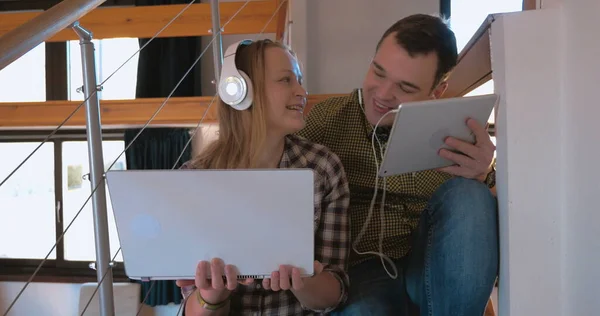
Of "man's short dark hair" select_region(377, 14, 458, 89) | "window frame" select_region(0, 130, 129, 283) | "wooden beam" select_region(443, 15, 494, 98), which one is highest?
"man's short dark hair" select_region(377, 14, 458, 89)

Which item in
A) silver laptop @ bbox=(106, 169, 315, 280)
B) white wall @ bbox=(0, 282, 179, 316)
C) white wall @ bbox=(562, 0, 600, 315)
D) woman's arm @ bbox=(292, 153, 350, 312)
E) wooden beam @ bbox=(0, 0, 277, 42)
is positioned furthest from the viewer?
white wall @ bbox=(0, 282, 179, 316)

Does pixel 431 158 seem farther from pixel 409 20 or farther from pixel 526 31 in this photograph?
pixel 409 20

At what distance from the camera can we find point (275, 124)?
3.47 feet

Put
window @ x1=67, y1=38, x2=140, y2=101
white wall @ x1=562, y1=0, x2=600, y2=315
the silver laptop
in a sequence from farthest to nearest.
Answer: window @ x1=67, y1=38, x2=140, y2=101 → the silver laptop → white wall @ x1=562, y1=0, x2=600, y2=315

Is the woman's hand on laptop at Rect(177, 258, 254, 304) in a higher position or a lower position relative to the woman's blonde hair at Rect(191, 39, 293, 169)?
lower

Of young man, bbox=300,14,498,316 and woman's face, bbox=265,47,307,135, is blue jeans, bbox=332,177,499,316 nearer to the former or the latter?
young man, bbox=300,14,498,316

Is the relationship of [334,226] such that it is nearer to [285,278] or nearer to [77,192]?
[285,278]

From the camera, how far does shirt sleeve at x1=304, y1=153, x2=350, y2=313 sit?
1.01 metres

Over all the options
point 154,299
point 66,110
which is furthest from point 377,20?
point 154,299

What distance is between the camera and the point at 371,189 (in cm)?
114

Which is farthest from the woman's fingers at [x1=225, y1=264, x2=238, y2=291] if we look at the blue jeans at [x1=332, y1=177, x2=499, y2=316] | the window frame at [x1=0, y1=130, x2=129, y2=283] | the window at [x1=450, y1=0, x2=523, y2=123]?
the window frame at [x1=0, y1=130, x2=129, y2=283]

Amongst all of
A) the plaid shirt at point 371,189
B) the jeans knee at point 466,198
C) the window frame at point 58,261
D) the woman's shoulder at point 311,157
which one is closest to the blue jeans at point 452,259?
the jeans knee at point 466,198

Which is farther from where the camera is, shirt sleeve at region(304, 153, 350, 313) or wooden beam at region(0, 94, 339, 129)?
wooden beam at region(0, 94, 339, 129)

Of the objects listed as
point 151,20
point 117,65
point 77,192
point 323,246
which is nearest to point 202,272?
point 323,246
